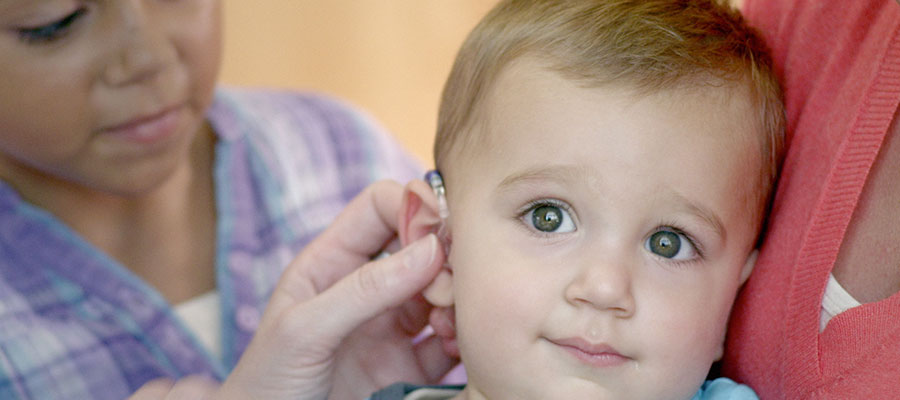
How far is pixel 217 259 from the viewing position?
1604 millimetres

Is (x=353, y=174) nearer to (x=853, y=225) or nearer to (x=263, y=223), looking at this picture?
(x=263, y=223)

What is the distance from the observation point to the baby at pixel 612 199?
34.1 inches

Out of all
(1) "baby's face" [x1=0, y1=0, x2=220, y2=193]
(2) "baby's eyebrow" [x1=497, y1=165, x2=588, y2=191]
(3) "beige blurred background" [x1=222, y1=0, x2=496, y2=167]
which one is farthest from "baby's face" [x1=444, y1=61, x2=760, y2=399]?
(3) "beige blurred background" [x1=222, y1=0, x2=496, y2=167]

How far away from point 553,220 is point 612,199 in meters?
0.07

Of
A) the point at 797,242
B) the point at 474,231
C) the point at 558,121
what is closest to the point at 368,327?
the point at 474,231

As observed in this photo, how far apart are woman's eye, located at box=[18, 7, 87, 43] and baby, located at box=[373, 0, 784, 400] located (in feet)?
2.10

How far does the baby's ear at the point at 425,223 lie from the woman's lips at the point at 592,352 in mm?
226

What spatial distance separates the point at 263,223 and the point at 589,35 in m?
0.95

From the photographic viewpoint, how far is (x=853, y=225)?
0.81m

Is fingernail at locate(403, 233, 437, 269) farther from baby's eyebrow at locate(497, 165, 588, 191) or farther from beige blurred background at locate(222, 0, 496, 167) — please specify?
beige blurred background at locate(222, 0, 496, 167)

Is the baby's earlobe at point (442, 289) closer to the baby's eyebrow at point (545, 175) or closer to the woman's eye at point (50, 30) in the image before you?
the baby's eyebrow at point (545, 175)

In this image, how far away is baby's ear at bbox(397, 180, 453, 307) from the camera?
1059 millimetres

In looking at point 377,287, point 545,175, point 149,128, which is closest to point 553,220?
point 545,175

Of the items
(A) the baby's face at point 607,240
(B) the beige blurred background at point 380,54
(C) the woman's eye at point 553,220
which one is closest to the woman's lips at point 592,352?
(A) the baby's face at point 607,240
